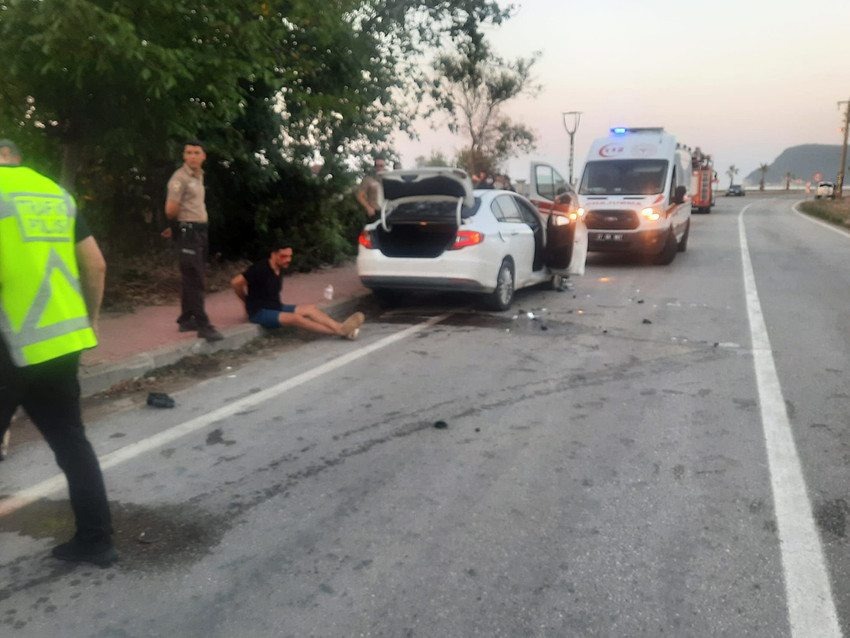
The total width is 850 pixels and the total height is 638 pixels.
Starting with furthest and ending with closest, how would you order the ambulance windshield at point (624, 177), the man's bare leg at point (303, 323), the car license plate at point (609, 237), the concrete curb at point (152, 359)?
the ambulance windshield at point (624, 177)
the car license plate at point (609, 237)
the man's bare leg at point (303, 323)
the concrete curb at point (152, 359)

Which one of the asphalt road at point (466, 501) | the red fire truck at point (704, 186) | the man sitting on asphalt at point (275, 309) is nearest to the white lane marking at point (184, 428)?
the asphalt road at point (466, 501)

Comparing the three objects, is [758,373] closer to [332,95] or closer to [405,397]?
[405,397]

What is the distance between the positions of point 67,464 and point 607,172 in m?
15.3

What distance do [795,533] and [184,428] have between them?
150 inches

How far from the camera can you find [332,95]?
11.9 meters

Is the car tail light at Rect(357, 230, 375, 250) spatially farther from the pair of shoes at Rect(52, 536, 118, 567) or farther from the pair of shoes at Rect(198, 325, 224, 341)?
the pair of shoes at Rect(52, 536, 118, 567)

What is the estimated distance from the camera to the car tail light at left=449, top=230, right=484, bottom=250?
377 inches

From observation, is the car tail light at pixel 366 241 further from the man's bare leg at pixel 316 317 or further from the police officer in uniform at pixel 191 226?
the police officer in uniform at pixel 191 226

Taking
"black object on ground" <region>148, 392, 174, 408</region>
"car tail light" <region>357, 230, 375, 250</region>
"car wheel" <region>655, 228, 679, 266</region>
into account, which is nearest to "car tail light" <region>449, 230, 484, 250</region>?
"car tail light" <region>357, 230, 375, 250</region>

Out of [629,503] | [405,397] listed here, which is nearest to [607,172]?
[405,397]

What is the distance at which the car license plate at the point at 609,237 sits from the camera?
16031 mm

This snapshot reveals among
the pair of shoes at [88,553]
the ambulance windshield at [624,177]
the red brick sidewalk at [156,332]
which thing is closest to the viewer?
the pair of shoes at [88,553]

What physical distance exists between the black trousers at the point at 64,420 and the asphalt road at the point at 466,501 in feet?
0.81

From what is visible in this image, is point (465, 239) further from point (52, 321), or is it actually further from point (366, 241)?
point (52, 321)
